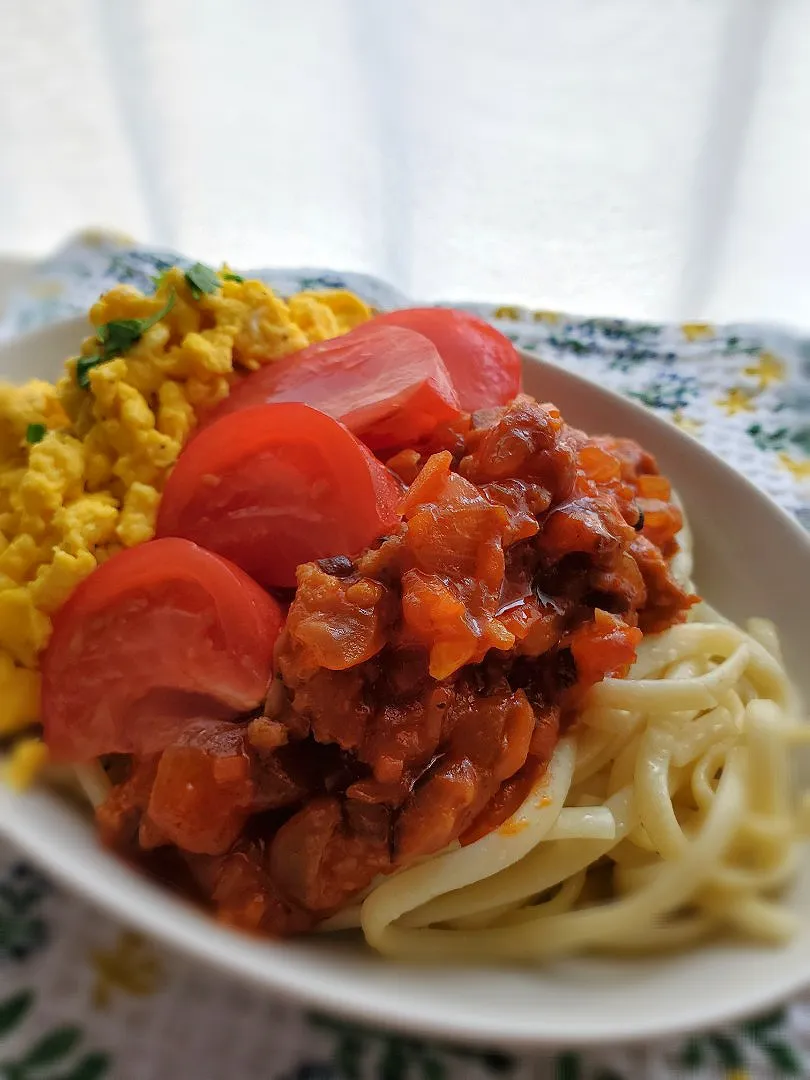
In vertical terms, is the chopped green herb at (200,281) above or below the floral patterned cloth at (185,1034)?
above

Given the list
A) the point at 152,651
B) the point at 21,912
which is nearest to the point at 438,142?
the point at 152,651

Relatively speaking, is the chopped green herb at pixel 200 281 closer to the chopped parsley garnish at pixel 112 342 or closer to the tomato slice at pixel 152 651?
the chopped parsley garnish at pixel 112 342

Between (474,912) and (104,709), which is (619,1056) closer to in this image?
(474,912)

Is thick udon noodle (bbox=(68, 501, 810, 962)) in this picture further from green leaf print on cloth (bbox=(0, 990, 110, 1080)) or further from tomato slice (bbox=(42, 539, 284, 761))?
green leaf print on cloth (bbox=(0, 990, 110, 1080))

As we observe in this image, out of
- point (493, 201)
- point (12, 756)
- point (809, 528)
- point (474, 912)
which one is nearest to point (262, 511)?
point (12, 756)

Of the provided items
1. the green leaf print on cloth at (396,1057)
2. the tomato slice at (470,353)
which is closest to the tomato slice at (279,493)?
the tomato slice at (470,353)
